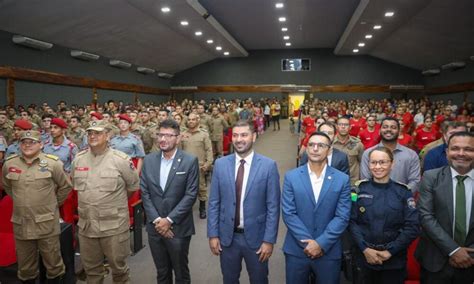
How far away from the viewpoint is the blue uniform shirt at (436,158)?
362 cm

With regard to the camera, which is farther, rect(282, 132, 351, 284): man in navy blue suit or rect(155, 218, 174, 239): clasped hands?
rect(155, 218, 174, 239): clasped hands

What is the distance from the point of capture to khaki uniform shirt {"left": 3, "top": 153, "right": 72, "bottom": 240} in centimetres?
306

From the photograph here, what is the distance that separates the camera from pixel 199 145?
19.0ft

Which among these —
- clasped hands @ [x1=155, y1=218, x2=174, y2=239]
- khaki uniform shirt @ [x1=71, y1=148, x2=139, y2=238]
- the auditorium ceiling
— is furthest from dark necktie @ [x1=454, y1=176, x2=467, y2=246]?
the auditorium ceiling

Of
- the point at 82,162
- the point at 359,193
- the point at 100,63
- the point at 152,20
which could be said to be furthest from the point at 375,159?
the point at 100,63

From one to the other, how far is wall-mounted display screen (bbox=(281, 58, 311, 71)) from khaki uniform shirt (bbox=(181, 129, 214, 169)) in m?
18.6

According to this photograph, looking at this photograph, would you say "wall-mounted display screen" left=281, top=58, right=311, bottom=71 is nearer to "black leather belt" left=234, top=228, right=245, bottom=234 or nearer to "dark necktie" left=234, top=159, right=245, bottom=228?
"dark necktie" left=234, top=159, right=245, bottom=228

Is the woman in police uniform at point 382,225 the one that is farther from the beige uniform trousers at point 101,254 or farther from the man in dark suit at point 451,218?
the beige uniform trousers at point 101,254

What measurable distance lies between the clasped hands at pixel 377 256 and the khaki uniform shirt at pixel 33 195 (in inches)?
104

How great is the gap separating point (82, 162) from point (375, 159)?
2.41 meters

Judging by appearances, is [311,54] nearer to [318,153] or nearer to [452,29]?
[452,29]

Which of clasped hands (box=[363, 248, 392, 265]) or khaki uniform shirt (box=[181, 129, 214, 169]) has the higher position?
khaki uniform shirt (box=[181, 129, 214, 169])

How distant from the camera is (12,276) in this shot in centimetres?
357

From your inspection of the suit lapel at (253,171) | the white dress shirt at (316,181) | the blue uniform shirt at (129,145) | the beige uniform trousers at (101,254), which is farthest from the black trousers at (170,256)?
the blue uniform shirt at (129,145)
